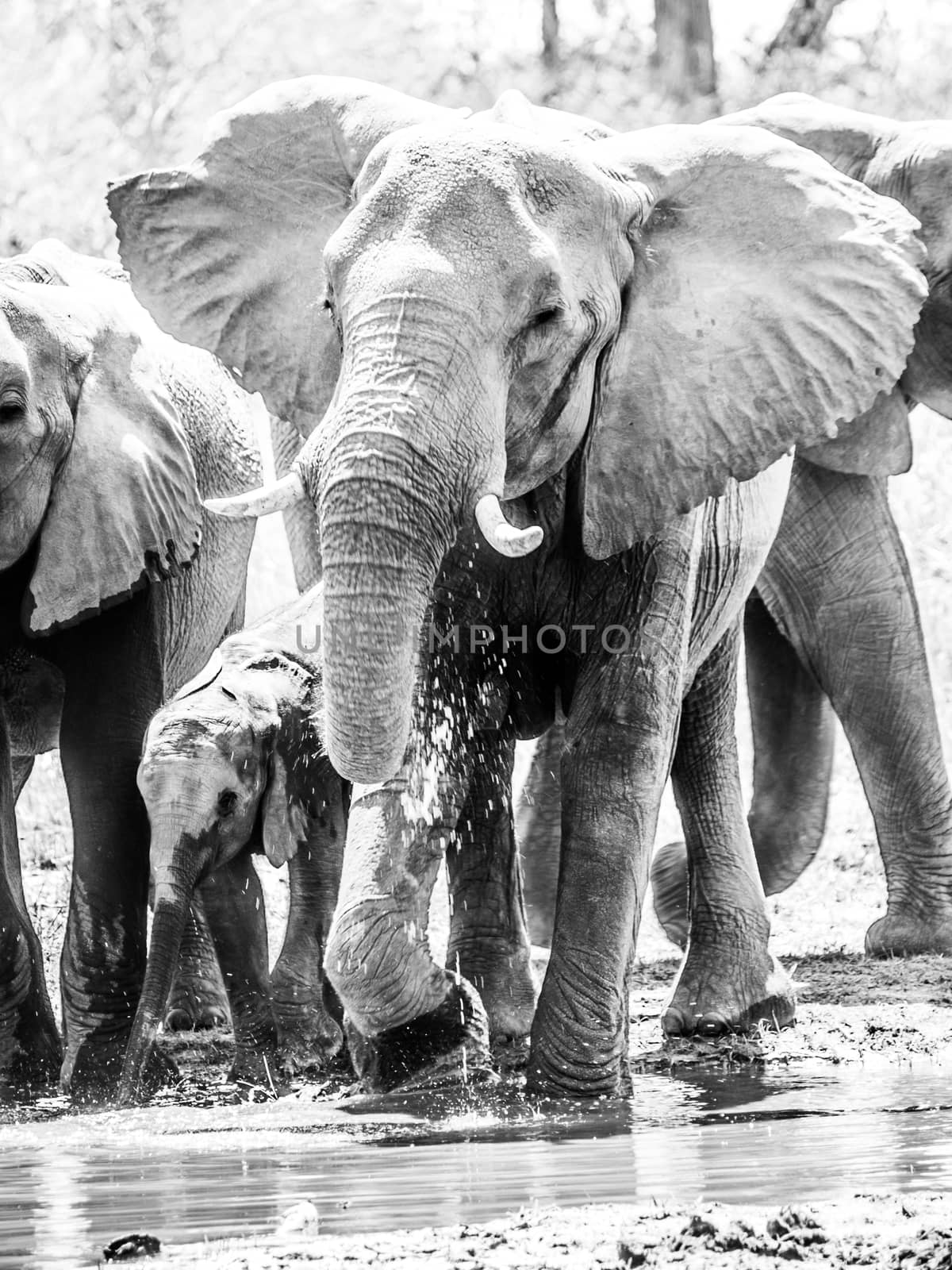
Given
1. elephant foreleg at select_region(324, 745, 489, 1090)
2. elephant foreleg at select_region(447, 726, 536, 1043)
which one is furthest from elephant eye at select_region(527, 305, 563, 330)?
elephant foreleg at select_region(447, 726, 536, 1043)

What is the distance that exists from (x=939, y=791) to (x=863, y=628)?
0.59m

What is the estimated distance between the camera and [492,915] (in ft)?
21.3

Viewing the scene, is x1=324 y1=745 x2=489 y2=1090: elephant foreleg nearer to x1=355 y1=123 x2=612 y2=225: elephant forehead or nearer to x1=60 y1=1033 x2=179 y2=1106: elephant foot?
x1=60 y1=1033 x2=179 y2=1106: elephant foot

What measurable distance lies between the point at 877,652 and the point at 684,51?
12.9m

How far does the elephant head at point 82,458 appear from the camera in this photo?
6328 millimetres

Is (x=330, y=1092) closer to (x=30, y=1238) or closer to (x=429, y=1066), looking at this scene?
(x=429, y=1066)

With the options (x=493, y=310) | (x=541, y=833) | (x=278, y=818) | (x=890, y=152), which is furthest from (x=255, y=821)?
(x=890, y=152)

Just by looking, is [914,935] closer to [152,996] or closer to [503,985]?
[503,985]

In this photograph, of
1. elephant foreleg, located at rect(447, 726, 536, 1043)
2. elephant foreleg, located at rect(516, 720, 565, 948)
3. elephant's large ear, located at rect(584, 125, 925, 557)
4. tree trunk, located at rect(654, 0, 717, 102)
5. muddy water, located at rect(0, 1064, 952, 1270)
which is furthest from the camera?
tree trunk, located at rect(654, 0, 717, 102)

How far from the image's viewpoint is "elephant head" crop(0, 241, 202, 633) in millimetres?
6328

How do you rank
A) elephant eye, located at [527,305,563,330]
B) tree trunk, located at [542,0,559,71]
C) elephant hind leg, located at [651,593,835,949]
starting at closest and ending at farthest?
1. elephant eye, located at [527,305,563,330]
2. elephant hind leg, located at [651,593,835,949]
3. tree trunk, located at [542,0,559,71]

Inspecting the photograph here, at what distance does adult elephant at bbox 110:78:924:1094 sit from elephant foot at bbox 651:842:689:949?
2.54m

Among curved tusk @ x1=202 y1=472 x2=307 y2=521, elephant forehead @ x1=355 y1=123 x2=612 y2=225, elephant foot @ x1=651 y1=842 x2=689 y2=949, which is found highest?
elephant forehead @ x1=355 y1=123 x2=612 y2=225

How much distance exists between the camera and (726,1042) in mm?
6633
